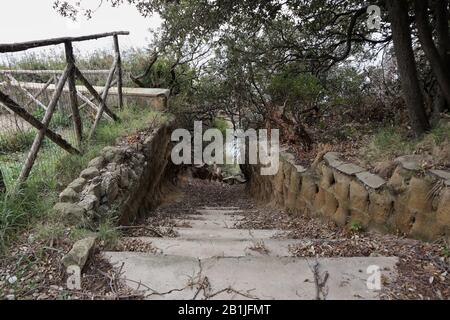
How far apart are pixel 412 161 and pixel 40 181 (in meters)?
3.55

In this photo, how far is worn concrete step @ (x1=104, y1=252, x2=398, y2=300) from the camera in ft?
6.59

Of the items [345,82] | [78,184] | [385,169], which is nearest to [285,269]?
[385,169]

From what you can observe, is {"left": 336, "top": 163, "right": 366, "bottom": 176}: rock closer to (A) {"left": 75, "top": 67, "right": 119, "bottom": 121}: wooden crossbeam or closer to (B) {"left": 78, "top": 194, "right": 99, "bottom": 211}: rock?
(B) {"left": 78, "top": 194, "right": 99, "bottom": 211}: rock

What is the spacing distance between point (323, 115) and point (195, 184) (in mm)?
5863

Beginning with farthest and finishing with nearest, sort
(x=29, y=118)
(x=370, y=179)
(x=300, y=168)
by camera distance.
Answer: (x=300, y=168), (x=370, y=179), (x=29, y=118)

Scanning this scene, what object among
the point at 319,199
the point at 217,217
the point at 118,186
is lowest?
the point at 217,217

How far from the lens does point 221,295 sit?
2002mm

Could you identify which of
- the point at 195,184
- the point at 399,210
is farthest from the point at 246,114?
the point at 399,210

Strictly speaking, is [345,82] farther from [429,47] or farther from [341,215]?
[341,215]

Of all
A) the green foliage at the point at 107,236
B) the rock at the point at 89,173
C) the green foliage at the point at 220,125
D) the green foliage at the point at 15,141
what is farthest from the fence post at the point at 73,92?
the green foliage at the point at 220,125

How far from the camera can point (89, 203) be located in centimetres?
318

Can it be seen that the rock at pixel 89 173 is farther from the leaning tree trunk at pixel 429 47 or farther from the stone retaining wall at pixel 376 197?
the leaning tree trunk at pixel 429 47
